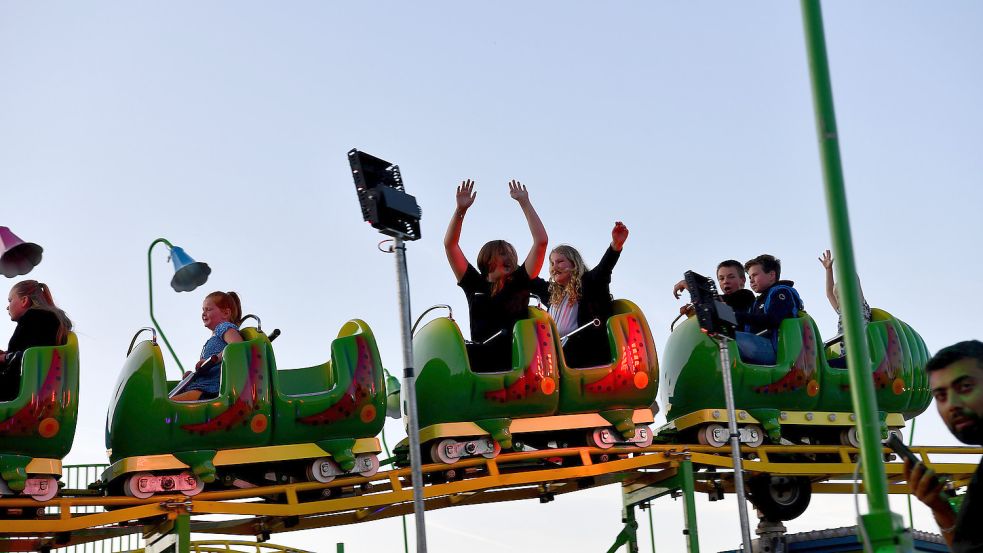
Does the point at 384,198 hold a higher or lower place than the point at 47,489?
higher

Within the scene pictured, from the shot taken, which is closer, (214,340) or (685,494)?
(214,340)

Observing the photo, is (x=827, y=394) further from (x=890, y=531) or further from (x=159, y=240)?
(x=890, y=531)

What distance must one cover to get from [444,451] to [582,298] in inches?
71.1

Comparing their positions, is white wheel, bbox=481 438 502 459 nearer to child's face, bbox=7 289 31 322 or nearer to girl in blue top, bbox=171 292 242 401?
girl in blue top, bbox=171 292 242 401

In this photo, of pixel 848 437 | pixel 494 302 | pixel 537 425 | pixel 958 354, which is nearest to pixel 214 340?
pixel 494 302

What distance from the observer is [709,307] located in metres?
9.67

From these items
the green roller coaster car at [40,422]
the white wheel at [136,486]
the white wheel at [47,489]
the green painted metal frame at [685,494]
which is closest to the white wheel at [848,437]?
the green painted metal frame at [685,494]

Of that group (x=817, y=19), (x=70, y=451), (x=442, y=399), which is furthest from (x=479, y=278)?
(x=817, y=19)

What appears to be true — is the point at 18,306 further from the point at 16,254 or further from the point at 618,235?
the point at 618,235

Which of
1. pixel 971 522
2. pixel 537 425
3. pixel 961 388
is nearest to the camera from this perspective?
pixel 971 522

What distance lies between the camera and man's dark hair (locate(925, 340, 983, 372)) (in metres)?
4.46

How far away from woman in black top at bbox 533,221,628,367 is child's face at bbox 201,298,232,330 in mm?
2557

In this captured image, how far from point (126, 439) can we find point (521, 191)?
3.54 meters

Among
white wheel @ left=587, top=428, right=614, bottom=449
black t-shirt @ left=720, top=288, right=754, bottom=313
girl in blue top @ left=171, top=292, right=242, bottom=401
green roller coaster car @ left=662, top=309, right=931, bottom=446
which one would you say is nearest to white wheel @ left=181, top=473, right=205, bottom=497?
girl in blue top @ left=171, top=292, right=242, bottom=401
